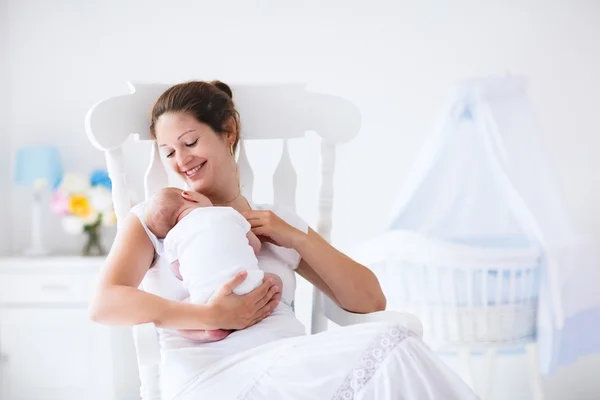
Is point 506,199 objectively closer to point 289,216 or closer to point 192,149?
point 289,216

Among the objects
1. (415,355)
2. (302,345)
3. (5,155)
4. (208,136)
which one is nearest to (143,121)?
(208,136)

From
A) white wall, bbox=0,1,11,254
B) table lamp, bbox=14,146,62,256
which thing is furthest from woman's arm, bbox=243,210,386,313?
white wall, bbox=0,1,11,254

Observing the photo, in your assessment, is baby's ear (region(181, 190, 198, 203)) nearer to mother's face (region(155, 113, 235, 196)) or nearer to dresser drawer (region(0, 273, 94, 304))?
mother's face (region(155, 113, 235, 196))

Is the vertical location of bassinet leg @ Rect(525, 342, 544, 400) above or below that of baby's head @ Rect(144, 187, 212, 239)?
below

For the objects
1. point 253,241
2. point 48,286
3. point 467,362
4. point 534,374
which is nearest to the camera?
point 253,241

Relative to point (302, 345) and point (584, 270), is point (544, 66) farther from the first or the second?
point (302, 345)

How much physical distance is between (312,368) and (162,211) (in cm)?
48

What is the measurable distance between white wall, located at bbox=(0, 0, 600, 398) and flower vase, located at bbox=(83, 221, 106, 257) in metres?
0.39

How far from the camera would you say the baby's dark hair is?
151 centimetres

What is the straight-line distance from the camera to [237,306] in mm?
1423

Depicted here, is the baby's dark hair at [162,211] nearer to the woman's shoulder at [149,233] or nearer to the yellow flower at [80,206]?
the woman's shoulder at [149,233]

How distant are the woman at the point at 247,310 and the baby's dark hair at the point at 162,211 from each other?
0.05ft

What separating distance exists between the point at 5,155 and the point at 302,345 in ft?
10.0

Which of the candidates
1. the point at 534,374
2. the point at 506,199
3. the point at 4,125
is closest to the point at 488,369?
the point at 534,374
